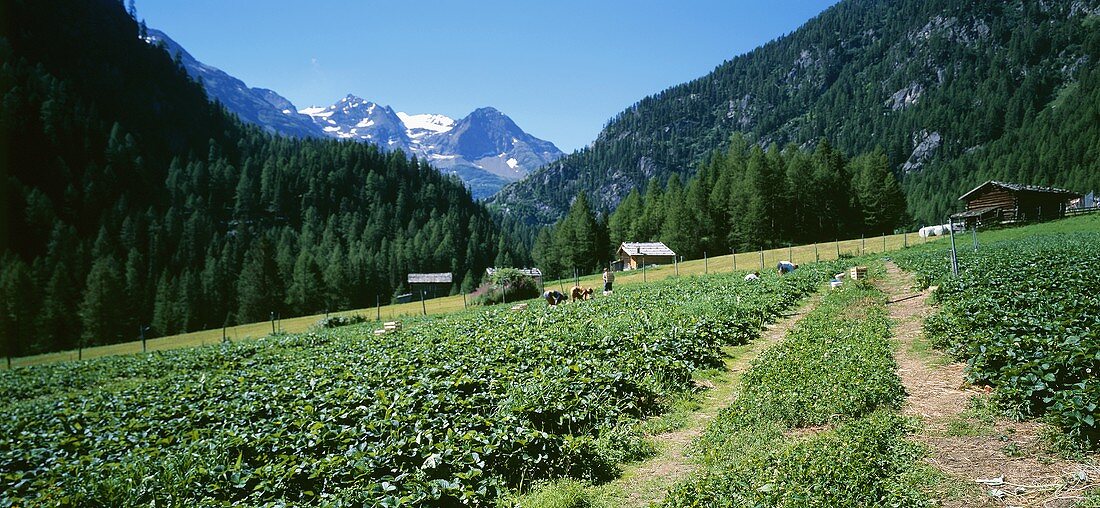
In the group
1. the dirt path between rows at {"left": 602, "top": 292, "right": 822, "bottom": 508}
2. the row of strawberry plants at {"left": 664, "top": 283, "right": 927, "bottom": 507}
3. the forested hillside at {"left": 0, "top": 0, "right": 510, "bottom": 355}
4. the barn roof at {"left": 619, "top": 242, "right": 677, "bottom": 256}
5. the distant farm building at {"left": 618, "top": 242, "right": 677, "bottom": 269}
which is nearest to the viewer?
the row of strawberry plants at {"left": 664, "top": 283, "right": 927, "bottom": 507}

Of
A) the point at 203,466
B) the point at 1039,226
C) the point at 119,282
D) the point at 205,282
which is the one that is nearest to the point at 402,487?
the point at 203,466

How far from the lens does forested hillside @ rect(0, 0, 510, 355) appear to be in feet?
318

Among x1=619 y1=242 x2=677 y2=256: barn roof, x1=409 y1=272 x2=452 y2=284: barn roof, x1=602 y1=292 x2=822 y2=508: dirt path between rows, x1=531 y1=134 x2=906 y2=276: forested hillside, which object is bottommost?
x1=602 y1=292 x2=822 y2=508: dirt path between rows

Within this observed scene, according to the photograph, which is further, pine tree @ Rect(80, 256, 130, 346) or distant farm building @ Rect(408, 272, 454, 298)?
distant farm building @ Rect(408, 272, 454, 298)

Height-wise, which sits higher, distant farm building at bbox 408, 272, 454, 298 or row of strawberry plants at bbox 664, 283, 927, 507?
distant farm building at bbox 408, 272, 454, 298

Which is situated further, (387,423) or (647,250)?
(647,250)

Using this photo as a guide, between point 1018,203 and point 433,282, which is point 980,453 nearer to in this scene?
point 1018,203

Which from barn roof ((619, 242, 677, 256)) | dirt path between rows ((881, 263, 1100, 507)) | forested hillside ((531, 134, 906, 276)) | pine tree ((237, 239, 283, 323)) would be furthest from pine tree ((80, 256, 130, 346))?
dirt path between rows ((881, 263, 1100, 507))

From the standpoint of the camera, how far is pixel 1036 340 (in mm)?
8734

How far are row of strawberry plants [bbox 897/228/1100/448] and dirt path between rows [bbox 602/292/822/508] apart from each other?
472 cm

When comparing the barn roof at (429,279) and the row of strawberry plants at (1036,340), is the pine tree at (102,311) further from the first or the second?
the row of strawberry plants at (1036,340)

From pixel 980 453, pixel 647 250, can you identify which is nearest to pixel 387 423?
pixel 980 453

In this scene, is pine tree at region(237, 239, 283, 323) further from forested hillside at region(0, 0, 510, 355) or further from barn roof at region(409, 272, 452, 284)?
barn roof at region(409, 272, 452, 284)

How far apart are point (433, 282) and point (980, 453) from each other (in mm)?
121082
